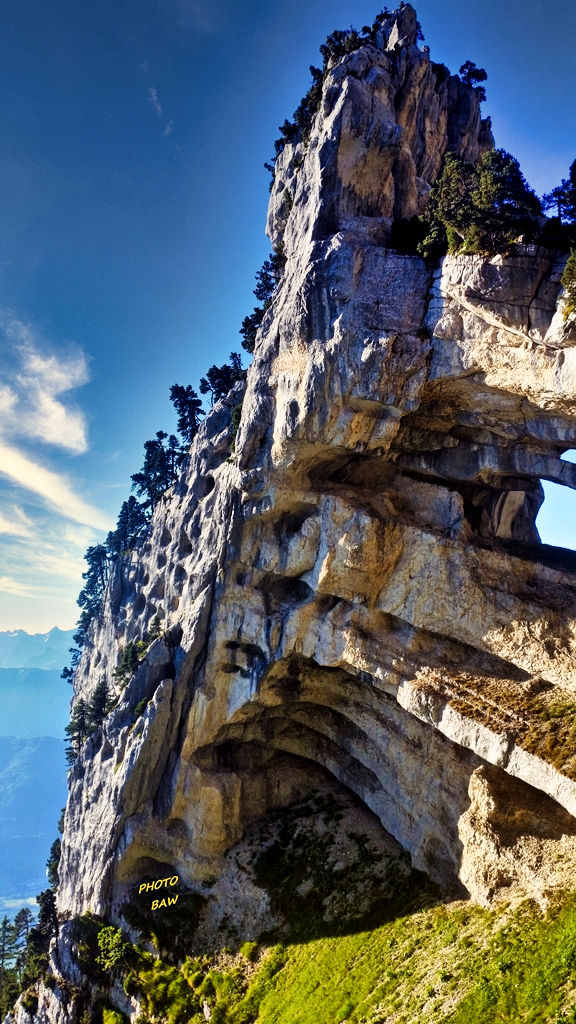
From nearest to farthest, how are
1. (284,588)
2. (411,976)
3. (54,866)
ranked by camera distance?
(411,976) < (284,588) < (54,866)

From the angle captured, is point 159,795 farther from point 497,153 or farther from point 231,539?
point 497,153

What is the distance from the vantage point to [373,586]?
3978 centimetres

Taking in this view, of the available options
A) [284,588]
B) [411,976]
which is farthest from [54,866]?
[411,976]

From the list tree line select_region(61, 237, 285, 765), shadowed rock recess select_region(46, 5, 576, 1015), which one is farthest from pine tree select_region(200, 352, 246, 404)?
shadowed rock recess select_region(46, 5, 576, 1015)

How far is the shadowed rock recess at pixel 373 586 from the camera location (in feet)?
106

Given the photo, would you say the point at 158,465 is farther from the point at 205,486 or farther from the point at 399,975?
the point at 399,975

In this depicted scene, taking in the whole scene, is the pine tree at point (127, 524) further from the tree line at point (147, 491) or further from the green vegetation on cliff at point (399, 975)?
the green vegetation on cliff at point (399, 975)

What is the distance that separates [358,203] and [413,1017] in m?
51.7

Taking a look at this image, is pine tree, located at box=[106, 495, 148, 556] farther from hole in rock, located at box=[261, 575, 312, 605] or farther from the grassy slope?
the grassy slope

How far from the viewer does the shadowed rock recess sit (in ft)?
106

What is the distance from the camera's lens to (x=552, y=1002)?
21.7 metres

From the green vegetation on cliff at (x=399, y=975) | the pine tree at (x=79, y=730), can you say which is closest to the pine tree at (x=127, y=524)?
the pine tree at (x=79, y=730)

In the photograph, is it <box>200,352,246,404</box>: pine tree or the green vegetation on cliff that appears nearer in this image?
the green vegetation on cliff

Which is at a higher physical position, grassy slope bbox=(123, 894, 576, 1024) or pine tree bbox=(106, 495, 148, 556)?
pine tree bbox=(106, 495, 148, 556)
